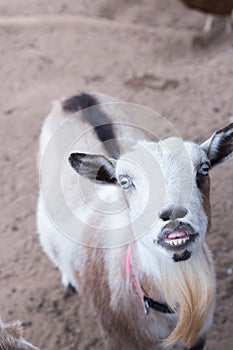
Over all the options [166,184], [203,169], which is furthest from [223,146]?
[166,184]

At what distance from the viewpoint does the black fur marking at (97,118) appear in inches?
162

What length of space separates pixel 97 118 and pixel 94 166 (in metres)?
1.21

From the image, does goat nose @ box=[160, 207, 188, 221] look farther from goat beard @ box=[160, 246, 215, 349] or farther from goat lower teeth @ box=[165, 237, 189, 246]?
goat beard @ box=[160, 246, 215, 349]

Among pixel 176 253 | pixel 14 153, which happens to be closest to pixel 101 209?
pixel 176 253

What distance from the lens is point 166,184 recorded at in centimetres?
297

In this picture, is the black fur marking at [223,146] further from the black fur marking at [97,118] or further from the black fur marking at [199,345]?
the black fur marking at [199,345]

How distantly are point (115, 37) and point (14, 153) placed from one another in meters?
2.06

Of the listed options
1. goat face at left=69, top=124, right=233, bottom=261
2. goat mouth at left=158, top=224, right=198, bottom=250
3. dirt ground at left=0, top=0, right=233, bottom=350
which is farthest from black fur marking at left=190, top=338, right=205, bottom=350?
goat mouth at left=158, top=224, right=198, bottom=250

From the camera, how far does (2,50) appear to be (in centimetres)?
702

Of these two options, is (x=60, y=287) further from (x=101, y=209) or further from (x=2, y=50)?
(x=2, y=50)

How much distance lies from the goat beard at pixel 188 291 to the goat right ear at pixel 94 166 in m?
0.56

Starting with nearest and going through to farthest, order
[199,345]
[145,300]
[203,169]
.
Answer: [203,169] → [145,300] → [199,345]

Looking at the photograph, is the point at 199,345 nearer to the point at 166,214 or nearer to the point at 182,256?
the point at 182,256

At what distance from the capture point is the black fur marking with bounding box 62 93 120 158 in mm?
4121
